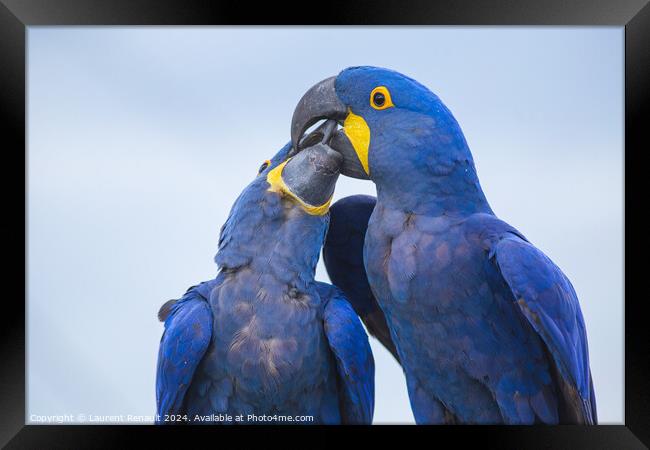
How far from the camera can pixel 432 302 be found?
7.15 ft

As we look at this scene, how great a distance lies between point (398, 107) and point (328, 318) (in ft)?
2.70

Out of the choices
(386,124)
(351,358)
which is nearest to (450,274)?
(351,358)

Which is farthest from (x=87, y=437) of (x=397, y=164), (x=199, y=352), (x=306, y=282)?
(x=397, y=164)

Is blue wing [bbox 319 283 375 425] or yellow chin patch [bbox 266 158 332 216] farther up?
yellow chin patch [bbox 266 158 332 216]

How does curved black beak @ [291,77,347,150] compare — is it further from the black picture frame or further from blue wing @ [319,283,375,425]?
blue wing @ [319,283,375,425]

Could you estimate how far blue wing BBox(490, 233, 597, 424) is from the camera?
2021 millimetres

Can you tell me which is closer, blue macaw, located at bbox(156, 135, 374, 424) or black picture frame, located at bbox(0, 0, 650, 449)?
blue macaw, located at bbox(156, 135, 374, 424)

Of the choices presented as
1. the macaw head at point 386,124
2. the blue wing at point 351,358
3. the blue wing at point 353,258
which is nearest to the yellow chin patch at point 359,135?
the macaw head at point 386,124

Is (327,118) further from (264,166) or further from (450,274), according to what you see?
(450,274)

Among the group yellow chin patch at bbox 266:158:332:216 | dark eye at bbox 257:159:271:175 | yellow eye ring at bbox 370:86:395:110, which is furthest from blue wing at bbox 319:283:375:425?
yellow eye ring at bbox 370:86:395:110

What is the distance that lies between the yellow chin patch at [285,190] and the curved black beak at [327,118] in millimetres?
135

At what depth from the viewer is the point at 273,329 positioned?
90.0 inches

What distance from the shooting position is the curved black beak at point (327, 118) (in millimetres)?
2357

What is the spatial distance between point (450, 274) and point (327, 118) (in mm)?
766
